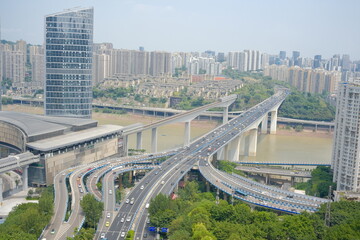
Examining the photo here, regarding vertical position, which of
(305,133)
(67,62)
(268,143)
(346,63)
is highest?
(346,63)

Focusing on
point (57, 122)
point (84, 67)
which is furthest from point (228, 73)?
point (57, 122)

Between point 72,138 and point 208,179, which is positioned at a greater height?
point 72,138

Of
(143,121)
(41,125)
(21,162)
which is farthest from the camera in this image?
(143,121)

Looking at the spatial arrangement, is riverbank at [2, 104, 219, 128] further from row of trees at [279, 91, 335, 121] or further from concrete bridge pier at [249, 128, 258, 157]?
concrete bridge pier at [249, 128, 258, 157]

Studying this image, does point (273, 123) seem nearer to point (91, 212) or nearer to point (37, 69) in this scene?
point (91, 212)

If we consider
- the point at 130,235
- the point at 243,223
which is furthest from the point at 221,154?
the point at 130,235

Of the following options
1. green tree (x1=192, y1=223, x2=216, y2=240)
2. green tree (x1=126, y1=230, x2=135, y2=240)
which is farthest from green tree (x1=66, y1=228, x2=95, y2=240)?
green tree (x1=192, y1=223, x2=216, y2=240)

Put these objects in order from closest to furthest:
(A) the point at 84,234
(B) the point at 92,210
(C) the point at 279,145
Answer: (A) the point at 84,234 < (B) the point at 92,210 < (C) the point at 279,145

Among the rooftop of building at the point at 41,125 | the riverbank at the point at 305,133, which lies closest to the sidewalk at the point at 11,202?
the rooftop of building at the point at 41,125
